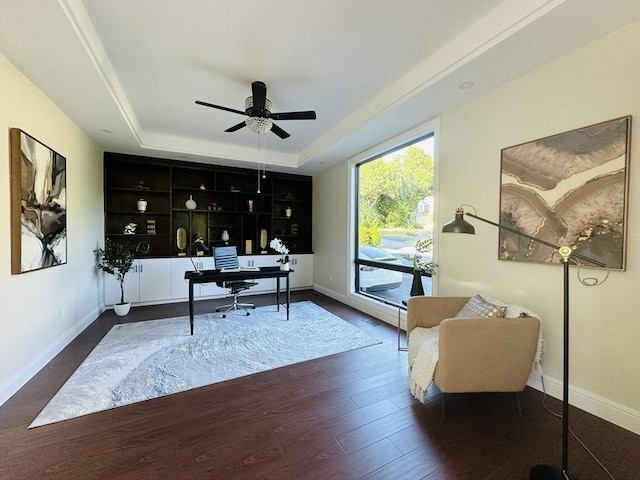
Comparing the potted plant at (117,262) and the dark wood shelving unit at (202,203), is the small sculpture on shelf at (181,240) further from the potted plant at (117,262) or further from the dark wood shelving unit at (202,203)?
the potted plant at (117,262)

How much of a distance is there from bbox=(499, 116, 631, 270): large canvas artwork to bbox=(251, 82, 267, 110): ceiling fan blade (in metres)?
2.31

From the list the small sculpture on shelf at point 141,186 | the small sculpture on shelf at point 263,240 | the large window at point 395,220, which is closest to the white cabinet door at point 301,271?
the small sculpture on shelf at point 263,240

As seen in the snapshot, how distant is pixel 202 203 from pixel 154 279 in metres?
Answer: 1.73

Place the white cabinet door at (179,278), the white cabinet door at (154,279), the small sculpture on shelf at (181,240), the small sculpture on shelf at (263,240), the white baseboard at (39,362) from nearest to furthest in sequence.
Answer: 1. the white baseboard at (39,362)
2. the white cabinet door at (154,279)
3. the white cabinet door at (179,278)
4. the small sculpture on shelf at (181,240)
5. the small sculpture on shelf at (263,240)

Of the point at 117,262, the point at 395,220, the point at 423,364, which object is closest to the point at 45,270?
A: the point at 117,262

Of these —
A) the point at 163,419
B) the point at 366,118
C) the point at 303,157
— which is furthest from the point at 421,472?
the point at 303,157

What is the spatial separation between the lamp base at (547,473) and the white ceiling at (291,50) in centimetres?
262

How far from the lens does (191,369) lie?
2.56 m

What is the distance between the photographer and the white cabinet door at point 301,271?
19.7 feet

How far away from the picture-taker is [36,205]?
96.9 inches

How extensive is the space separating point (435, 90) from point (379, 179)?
5.90 feet

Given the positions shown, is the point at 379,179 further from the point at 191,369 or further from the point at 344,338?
the point at 191,369

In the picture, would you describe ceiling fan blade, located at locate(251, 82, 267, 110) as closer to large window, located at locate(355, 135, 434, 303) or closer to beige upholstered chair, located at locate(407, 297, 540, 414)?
large window, located at locate(355, 135, 434, 303)

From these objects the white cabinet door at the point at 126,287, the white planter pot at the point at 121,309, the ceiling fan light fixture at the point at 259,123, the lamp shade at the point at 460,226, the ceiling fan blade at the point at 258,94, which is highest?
the ceiling fan blade at the point at 258,94
